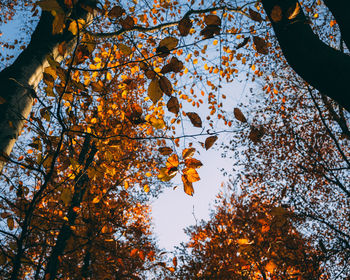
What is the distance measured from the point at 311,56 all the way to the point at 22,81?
2674mm

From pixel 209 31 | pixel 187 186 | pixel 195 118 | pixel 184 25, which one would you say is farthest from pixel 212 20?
pixel 187 186

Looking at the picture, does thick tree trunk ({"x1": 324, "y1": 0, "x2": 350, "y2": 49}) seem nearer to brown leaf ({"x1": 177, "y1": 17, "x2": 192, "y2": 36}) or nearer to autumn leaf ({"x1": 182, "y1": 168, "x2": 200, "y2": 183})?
brown leaf ({"x1": 177, "y1": 17, "x2": 192, "y2": 36})

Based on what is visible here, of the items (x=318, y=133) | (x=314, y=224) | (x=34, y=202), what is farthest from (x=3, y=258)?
(x=314, y=224)

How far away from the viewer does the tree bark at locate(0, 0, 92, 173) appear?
6.12 feet

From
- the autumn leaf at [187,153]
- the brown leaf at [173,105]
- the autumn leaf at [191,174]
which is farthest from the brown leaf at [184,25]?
the autumn leaf at [191,174]

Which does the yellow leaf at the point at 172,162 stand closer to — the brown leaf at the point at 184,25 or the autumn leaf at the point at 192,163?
the autumn leaf at the point at 192,163

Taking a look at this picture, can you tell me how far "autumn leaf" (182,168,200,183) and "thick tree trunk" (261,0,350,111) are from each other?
1.10 m

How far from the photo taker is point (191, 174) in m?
1.63

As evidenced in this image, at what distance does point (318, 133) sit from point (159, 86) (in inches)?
387

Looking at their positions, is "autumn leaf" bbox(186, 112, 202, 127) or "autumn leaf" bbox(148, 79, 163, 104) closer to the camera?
"autumn leaf" bbox(148, 79, 163, 104)

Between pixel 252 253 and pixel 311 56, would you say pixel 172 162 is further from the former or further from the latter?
pixel 252 253

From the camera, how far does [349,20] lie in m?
1.40

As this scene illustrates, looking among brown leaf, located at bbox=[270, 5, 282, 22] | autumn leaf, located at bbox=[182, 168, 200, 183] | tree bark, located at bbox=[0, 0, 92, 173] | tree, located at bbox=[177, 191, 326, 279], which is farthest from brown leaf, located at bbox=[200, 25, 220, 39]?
tree, located at bbox=[177, 191, 326, 279]

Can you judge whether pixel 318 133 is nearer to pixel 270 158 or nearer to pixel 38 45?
pixel 270 158
